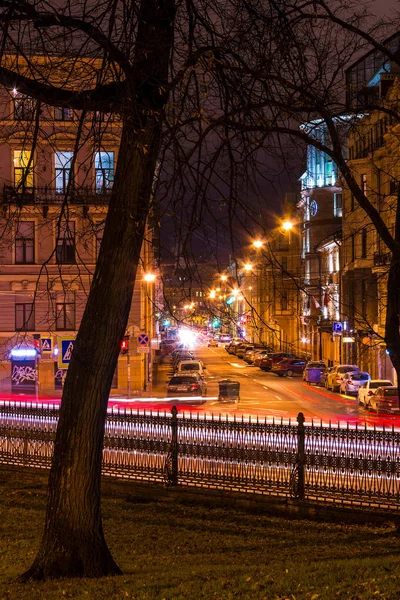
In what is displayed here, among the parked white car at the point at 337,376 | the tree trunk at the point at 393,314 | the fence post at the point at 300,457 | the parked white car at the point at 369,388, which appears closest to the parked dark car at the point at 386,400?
the parked white car at the point at 369,388

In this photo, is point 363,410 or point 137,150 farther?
point 363,410

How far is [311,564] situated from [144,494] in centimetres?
662

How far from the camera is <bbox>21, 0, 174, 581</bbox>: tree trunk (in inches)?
336

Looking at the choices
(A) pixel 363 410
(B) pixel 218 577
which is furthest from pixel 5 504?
(A) pixel 363 410

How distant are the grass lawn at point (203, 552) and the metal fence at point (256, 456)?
20.9 inches

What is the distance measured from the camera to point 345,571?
810 cm

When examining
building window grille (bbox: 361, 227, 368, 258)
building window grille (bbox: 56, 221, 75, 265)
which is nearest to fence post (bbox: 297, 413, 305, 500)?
building window grille (bbox: 56, 221, 75, 265)

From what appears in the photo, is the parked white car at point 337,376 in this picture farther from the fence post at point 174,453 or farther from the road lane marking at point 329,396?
the fence post at point 174,453

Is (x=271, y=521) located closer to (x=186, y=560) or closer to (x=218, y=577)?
(x=186, y=560)

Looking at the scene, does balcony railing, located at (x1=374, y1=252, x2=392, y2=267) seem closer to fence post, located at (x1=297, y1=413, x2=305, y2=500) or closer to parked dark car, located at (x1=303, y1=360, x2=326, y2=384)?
fence post, located at (x1=297, y1=413, x2=305, y2=500)

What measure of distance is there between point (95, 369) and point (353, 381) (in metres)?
33.6

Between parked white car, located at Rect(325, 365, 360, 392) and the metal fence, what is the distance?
28.4 m

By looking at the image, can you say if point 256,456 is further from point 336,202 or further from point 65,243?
point 336,202

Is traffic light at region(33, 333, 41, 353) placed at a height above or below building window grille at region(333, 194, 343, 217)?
below
